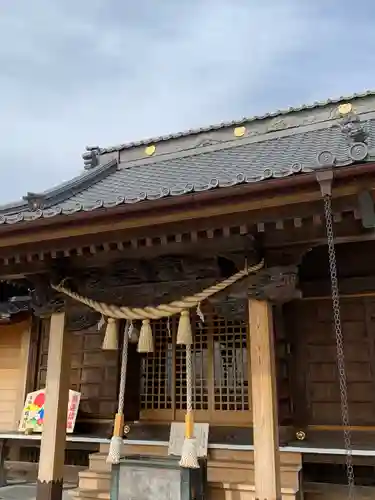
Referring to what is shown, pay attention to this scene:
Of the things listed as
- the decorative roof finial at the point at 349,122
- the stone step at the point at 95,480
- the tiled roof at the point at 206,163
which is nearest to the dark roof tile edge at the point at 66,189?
the tiled roof at the point at 206,163

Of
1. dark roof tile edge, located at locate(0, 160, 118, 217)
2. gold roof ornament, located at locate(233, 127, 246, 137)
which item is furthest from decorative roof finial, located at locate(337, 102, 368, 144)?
dark roof tile edge, located at locate(0, 160, 118, 217)

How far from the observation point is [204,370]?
662cm

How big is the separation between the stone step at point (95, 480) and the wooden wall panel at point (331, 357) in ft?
8.76

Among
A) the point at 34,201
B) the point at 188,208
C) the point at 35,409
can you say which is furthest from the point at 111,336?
the point at 35,409

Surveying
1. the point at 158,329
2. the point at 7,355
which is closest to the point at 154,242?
the point at 158,329

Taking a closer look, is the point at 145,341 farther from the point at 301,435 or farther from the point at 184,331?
the point at 301,435

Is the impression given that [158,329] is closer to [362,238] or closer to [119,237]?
[119,237]

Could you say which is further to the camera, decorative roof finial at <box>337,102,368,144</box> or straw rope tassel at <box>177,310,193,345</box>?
decorative roof finial at <box>337,102,368,144</box>

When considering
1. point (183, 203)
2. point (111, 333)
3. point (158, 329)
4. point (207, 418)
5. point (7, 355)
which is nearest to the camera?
point (183, 203)

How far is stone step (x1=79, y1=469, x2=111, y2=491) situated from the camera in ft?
19.4

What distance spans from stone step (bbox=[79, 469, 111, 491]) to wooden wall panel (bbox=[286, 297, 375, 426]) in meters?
2.67

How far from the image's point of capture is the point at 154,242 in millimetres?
4828

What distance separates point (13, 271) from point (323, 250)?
3858 millimetres

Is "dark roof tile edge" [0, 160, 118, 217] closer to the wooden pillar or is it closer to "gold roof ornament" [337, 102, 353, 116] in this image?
the wooden pillar
